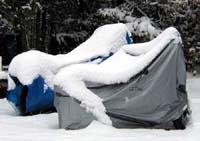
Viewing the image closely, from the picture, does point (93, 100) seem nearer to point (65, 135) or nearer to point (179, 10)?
point (65, 135)

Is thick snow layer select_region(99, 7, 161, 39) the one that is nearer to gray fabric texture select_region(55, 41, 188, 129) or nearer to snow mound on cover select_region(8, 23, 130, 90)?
snow mound on cover select_region(8, 23, 130, 90)

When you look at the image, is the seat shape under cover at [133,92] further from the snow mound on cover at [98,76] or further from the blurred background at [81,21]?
the blurred background at [81,21]

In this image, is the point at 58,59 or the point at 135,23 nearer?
the point at 58,59

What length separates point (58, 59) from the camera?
9.64 m

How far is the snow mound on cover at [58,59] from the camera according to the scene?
30.9 feet

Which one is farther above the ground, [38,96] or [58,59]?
[58,59]

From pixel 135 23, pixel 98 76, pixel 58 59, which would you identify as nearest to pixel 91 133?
pixel 98 76

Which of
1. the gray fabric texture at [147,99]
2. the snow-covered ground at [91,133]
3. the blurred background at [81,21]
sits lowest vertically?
the blurred background at [81,21]

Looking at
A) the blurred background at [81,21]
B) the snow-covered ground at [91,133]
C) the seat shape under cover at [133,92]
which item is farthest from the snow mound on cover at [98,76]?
the blurred background at [81,21]

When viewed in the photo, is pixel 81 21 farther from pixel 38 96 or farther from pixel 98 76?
pixel 98 76

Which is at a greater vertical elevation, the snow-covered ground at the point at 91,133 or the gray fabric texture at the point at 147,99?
the gray fabric texture at the point at 147,99

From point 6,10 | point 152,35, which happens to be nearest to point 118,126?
point 152,35

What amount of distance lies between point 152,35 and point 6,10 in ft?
15.9

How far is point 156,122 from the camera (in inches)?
285
